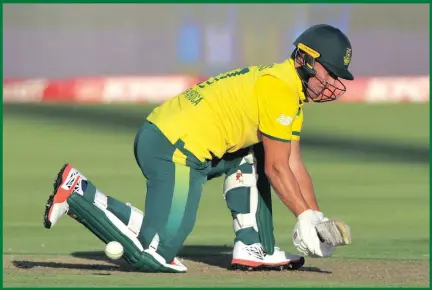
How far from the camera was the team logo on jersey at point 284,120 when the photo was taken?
26.3 feet

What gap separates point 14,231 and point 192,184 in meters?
2.30

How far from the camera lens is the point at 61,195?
820 centimetres

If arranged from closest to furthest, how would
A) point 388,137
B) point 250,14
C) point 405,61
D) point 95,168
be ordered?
point 95,168 < point 388,137 < point 405,61 < point 250,14

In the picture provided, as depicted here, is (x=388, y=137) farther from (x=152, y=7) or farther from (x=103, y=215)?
(x=152, y=7)

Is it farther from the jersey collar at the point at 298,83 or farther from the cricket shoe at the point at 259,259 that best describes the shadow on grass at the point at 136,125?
the jersey collar at the point at 298,83

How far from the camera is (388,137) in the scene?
48.9 feet

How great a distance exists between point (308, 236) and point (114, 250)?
111 centimetres

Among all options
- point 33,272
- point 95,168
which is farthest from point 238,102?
point 95,168

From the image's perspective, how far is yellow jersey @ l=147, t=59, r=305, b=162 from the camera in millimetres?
8062

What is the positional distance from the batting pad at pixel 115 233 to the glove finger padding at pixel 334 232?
0.93m

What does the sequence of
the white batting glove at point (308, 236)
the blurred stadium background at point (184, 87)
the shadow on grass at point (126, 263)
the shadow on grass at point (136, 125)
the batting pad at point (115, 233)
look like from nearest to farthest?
the white batting glove at point (308, 236)
the batting pad at point (115, 233)
the shadow on grass at point (126, 263)
the blurred stadium background at point (184, 87)
the shadow on grass at point (136, 125)

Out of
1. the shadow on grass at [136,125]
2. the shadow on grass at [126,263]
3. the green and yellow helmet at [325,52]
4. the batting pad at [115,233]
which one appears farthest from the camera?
the shadow on grass at [136,125]

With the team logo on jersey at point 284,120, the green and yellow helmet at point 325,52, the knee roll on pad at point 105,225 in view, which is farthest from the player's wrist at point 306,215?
the knee roll on pad at point 105,225

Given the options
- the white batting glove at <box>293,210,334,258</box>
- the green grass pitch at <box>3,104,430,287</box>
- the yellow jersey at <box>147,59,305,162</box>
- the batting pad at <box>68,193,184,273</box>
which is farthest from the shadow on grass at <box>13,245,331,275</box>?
the yellow jersey at <box>147,59,305,162</box>
